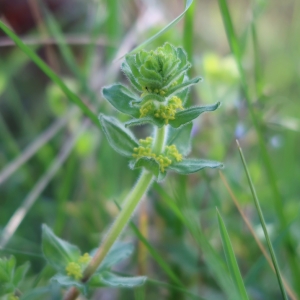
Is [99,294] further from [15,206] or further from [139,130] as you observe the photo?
[139,130]

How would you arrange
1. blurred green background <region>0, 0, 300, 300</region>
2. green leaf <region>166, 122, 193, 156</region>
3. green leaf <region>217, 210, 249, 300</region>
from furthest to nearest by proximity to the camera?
blurred green background <region>0, 0, 300, 300</region> → green leaf <region>166, 122, 193, 156</region> → green leaf <region>217, 210, 249, 300</region>

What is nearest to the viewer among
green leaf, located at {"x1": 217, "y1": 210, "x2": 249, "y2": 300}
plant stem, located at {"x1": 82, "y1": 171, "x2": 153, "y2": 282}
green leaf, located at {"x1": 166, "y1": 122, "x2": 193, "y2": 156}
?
green leaf, located at {"x1": 217, "y1": 210, "x2": 249, "y2": 300}

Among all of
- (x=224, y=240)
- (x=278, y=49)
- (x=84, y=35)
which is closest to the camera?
(x=224, y=240)

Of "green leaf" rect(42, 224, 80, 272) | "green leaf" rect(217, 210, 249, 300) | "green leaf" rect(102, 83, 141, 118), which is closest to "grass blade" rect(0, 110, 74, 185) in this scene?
"green leaf" rect(42, 224, 80, 272)

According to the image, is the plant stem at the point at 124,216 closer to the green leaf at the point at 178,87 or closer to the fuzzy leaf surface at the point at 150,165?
the fuzzy leaf surface at the point at 150,165

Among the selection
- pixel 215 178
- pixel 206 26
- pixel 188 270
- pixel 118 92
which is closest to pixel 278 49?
pixel 206 26

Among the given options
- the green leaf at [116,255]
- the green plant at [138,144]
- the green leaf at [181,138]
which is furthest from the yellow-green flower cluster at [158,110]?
the green leaf at [116,255]

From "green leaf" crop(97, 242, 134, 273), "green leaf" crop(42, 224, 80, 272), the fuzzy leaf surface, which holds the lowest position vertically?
"green leaf" crop(42, 224, 80, 272)

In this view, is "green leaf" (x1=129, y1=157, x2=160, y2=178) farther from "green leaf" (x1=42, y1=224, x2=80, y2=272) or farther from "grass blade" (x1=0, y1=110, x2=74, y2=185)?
"grass blade" (x1=0, y1=110, x2=74, y2=185)
